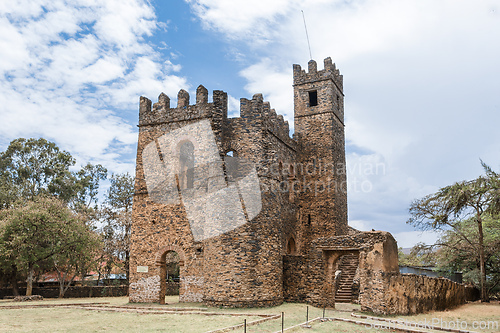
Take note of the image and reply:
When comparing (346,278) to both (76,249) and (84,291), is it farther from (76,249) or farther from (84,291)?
(84,291)

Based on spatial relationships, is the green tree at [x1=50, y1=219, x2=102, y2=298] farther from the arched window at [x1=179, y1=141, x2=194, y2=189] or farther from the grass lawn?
the arched window at [x1=179, y1=141, x2=194, y2=189]

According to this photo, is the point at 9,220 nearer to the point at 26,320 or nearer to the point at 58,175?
the point at 26,320

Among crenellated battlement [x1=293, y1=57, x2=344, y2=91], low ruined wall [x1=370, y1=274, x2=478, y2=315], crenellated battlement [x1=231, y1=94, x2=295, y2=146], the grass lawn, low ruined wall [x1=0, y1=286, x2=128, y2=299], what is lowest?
low ruined wall [x1=0, y1=286, x2=128, y2=299]

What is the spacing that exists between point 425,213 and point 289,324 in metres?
14.5

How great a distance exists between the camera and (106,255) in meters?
30.7

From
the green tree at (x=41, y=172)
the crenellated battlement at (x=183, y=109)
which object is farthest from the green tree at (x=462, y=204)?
→ the green tree at (x=41, y=172)

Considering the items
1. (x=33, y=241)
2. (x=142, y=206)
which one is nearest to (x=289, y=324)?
(x=142, y=206)

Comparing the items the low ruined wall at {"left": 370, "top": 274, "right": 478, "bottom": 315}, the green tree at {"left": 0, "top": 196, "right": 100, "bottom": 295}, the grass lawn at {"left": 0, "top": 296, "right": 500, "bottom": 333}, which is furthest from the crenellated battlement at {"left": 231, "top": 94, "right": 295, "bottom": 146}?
the green tree at {"left": 0, "top": 196, "right": 100, "bottom": 295}

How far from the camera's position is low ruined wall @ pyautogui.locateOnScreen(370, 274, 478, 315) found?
44.7 ft

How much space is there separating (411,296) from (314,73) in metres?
14.9

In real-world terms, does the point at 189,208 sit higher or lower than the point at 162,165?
lower

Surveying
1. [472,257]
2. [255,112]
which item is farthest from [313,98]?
[472,257]

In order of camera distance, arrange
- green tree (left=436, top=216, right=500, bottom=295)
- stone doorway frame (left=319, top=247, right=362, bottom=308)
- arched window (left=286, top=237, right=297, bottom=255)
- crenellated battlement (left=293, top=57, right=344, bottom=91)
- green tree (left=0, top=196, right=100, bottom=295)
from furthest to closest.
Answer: crenellated battlement (left=293, top=57, right=344, bottom=91), green tree (left=436, top=216, right=500, bottom=295), green tree (left=0, top=196, right=100, bottom=295), arched window (left=286, top=237, right=297, bottom=255), stone doorway frame (left=319, top=247, right=362, bottom=308)

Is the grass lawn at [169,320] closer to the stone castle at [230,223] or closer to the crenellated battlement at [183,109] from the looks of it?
the stone castle at [230,223]
